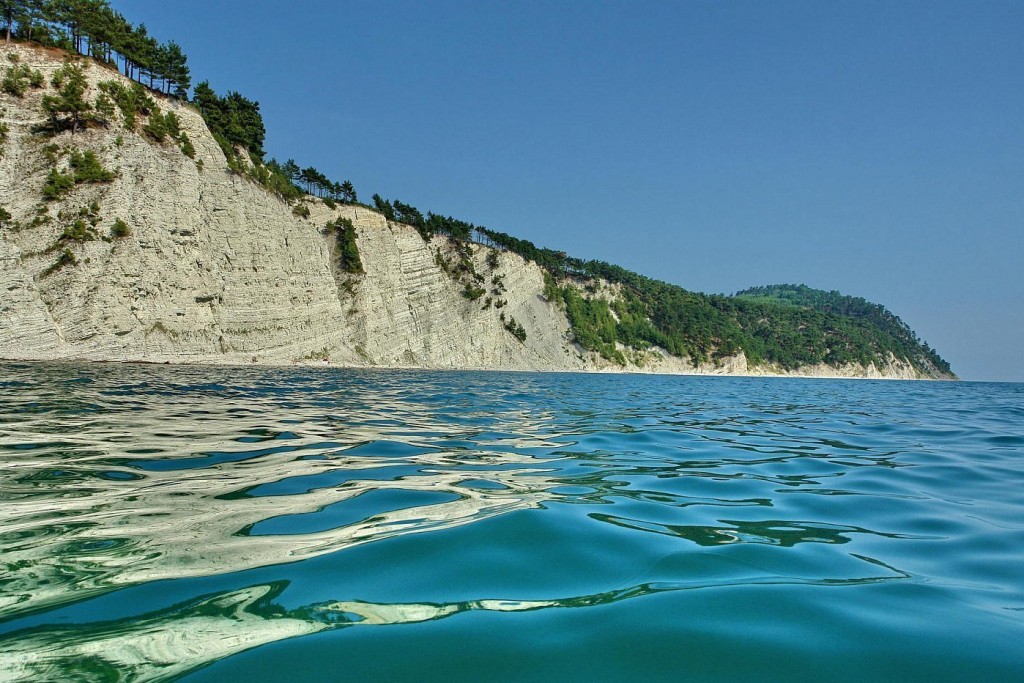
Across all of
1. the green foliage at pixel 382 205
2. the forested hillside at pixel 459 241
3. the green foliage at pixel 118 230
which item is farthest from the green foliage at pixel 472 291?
the green foliage at pixel 118 230

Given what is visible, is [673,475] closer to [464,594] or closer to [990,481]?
[990,481]

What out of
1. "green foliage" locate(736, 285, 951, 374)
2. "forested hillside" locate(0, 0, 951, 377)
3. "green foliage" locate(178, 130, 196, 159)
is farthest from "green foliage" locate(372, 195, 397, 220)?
"green foliage" locate(736, 285, 951, 374)

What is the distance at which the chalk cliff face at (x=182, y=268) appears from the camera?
124 feet

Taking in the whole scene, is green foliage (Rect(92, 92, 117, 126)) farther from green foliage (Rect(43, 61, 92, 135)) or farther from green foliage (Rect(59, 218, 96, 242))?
green foliage (Rect(59, 218, 96, 242))

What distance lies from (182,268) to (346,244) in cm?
1940

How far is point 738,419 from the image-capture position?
1534 cm

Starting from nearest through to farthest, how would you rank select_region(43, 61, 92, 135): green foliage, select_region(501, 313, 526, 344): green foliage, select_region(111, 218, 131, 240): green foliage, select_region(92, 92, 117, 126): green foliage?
select_region(111, 218, 131, 240): green foliage
select_region(43, 61, 92, 135): green foliage
select_region(92, 92, 117, 126): green foliage
select_region(501, 313, 526, 344): green foliage

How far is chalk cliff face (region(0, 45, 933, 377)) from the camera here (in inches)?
1491

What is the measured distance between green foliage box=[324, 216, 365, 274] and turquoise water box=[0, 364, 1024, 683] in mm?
55332

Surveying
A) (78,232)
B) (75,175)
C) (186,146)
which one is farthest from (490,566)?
(186,146)

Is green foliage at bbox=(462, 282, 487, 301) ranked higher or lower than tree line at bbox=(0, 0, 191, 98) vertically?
lower

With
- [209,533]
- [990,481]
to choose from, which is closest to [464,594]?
[209,533]

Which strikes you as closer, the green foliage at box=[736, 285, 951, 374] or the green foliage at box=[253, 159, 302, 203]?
the green foliage at box=[253, 159, 302, 203]

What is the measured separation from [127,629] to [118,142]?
53.5m
